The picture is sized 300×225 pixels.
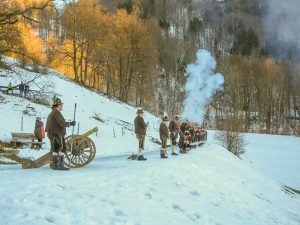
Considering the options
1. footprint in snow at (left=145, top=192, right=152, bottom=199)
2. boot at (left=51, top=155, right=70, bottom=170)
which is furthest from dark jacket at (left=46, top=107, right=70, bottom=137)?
footprint in snow at (left=145, top=192, right=152, bottom=199)

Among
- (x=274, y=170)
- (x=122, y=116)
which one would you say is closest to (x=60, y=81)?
(x=122, y=116)

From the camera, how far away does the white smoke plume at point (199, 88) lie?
72.4m

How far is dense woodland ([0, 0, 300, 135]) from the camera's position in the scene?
87.7 feet

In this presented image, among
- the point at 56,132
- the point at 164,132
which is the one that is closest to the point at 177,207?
the point at 56,132

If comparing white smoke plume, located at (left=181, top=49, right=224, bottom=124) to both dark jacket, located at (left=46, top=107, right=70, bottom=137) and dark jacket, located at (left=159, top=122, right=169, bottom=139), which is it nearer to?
dark jacket, located at (left=159, top=122, right=169, bottom=139)

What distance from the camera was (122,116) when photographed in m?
45.7

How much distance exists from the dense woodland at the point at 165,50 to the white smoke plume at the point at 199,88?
7.26 ft

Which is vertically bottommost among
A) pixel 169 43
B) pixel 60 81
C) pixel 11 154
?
pixel 11 154

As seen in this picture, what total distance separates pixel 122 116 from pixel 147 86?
16.8 meters

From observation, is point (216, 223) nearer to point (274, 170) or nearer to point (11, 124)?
point (11, 124)

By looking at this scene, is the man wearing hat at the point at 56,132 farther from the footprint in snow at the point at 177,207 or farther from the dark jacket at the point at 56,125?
the footprint in snow at the point at 177,207

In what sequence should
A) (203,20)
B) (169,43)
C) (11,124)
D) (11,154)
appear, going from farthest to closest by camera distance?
(203,20) < (169,43) < (11,124) < (11,154)

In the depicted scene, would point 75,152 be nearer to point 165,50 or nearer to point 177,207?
point 177,207

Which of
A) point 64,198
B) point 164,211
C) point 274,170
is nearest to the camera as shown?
point 64,198
